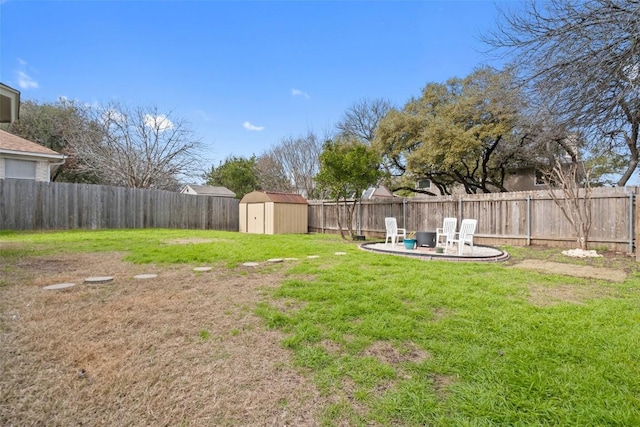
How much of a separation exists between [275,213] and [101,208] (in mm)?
7178

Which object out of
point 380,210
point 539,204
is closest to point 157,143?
point 380,210

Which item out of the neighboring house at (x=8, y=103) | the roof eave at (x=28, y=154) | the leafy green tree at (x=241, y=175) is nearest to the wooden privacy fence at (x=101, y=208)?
the roof eave at (x=28, y=154)

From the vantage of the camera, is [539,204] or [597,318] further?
[539,204]

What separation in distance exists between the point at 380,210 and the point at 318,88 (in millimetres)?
7327

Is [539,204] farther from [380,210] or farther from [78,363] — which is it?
[78,363]

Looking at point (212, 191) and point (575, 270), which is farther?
point (212, 191)

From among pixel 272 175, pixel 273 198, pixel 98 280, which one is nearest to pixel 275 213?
pixel 273 198

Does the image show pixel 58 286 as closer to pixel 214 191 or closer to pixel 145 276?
pixel 145 276

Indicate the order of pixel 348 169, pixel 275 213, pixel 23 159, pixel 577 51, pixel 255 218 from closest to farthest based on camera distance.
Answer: pixel 577 51
pixel 348 169
pixel 23 159
pixel 275 213
pixel 255 218

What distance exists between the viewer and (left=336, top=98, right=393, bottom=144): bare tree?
933 inches

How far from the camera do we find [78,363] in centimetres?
224

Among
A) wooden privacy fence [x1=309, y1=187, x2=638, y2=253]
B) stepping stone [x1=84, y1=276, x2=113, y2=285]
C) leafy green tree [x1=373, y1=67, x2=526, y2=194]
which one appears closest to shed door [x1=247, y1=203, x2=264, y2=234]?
wooden privacy fence [x1=309, y1=187, x2=638, y2=253]

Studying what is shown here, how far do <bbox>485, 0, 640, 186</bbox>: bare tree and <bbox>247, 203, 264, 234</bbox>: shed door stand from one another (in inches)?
440

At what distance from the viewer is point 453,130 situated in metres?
13.5
